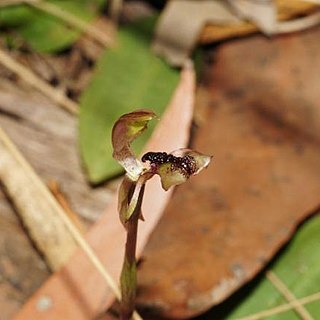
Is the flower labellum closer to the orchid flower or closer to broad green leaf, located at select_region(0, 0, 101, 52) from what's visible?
the orchid flower

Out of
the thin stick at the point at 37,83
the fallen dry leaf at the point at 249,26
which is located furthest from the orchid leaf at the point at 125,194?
the fallen dry leaf at the point at 249,26

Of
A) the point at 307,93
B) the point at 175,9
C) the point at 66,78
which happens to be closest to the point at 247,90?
the point at 307,93

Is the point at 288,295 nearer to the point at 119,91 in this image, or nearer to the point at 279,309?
the point at 279,309

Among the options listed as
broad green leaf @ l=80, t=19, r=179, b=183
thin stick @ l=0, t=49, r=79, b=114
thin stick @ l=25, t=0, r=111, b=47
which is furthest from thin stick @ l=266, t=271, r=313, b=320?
thin stick @ l=25, t=0, r=111, b=47

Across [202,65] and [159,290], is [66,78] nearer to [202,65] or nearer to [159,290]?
[202,65]

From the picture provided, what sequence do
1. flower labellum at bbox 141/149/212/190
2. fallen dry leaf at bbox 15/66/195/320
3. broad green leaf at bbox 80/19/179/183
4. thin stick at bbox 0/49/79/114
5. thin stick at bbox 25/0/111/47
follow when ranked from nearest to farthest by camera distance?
flower labellum at bbox 141/149/212/190
fallen dry leaf at bbox 15/66/195/320
broad green leaf at bbox 80/19/179/183
thin stick at bbox 0/49/79/114
thin stick at bbox 25/0/111/47

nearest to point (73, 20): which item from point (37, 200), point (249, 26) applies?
point (249, 26)
